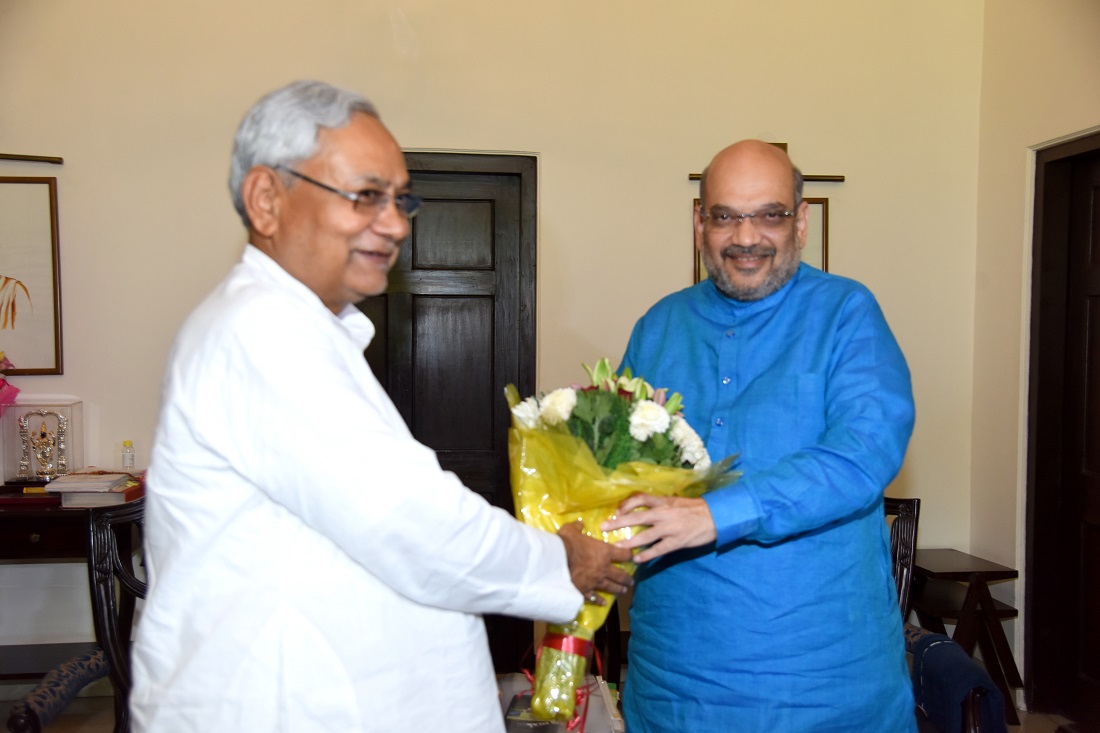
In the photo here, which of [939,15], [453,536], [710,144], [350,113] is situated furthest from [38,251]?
[939,15]

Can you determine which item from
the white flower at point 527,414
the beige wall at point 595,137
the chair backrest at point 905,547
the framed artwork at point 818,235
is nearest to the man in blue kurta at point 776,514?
the white flower at point 527,414

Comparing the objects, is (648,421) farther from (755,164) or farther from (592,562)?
(755,164)

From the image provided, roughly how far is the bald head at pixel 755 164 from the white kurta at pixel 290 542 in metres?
0.96

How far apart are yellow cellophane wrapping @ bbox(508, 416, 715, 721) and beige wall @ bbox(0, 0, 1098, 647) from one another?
274 centimetres

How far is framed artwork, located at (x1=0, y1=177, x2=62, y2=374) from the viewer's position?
13.7ft

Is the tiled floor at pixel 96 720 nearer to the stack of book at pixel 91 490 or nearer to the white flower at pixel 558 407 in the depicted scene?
the stack of book at pixel 91 490

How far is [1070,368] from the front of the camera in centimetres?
412

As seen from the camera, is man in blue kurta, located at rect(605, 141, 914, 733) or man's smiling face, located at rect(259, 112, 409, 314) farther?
man in blue kurta, located at rect(605, 141, 914, 733)

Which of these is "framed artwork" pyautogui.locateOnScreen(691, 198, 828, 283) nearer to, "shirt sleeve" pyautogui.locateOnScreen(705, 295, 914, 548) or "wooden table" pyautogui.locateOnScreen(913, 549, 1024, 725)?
"wooden table" pyautogui.locateOnScreen(913, 549, 1024, 725)

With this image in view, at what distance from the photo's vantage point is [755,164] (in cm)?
190

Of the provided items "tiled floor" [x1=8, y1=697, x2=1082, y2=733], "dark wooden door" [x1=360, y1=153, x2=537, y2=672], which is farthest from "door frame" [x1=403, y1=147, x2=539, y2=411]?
"tiled floor" [x1=8, y1=697, x2=1082, y2=733]

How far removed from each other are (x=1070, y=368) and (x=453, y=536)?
12.4 ft

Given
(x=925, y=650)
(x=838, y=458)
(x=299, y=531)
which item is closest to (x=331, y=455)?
(x=299, y=531)

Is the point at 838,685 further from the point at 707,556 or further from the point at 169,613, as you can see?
the point at 169,613
